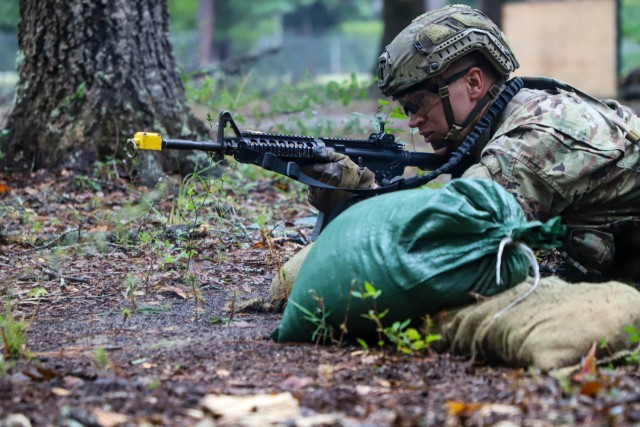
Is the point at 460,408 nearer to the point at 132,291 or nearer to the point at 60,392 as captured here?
the point at 60,392

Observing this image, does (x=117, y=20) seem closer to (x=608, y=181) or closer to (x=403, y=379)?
(x=608, y=181)

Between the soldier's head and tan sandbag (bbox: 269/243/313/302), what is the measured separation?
804 millimetres

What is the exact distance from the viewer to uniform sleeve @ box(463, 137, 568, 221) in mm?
3570

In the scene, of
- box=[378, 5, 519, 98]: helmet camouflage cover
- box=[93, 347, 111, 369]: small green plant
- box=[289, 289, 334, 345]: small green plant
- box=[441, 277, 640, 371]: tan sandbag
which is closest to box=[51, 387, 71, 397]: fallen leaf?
box=[93, 347, 111, 369]: small green plant

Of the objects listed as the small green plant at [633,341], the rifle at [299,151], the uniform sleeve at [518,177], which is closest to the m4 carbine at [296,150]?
the rifle at [299,151]

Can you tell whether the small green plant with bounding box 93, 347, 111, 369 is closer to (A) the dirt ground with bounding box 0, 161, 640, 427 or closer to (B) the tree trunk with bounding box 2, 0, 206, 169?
(A) the dirt ground with bounding box 0, 161, 640, 427

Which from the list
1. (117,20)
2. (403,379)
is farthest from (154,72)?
(403,379)

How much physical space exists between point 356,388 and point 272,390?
0.24 metres

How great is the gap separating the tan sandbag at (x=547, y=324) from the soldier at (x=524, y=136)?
0.54m

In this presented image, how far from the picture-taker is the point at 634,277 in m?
4.22

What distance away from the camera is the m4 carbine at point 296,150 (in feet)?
12.3

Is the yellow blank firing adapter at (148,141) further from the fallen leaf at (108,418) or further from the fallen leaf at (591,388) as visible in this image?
the fallen leaf at (591,388)

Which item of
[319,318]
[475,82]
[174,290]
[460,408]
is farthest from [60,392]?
[475,82]

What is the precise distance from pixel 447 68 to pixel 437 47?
0.11 metres
